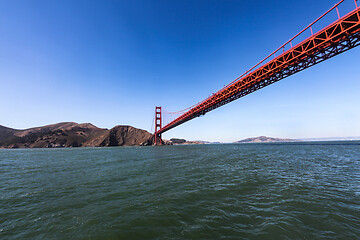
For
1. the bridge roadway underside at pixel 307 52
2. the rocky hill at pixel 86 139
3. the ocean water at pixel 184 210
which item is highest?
the bridge roadway underside at pixel 307 52

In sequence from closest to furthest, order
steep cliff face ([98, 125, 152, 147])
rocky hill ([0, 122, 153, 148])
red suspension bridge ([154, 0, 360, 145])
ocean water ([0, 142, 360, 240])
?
ocean water ([0, 142, 360, 240]) < red suspension bridge ([154, 0, 360, 145]) < steep cliff face ([98, 125, 152, 147]) < rocky hill ([0, 122, 153, 148])

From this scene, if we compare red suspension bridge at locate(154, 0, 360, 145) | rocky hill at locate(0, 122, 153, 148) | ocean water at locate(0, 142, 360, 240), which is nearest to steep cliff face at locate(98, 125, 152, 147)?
rocky hill at locate(0, 122, 153, 148)

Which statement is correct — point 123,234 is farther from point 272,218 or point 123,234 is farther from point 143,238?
point 272,218

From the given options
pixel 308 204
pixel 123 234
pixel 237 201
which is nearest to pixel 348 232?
pixel 308 204

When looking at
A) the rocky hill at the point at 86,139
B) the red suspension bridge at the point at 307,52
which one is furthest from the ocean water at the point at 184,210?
the rocky hill at the point at 86,139

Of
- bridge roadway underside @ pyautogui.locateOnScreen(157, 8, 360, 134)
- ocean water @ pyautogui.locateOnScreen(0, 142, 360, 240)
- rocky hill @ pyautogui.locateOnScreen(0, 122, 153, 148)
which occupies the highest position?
bridge roadway underside @ pyautogui.locateOnScreen(157, 8, 360, 134)

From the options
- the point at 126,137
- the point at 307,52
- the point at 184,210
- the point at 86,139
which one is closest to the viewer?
the point at 184,210

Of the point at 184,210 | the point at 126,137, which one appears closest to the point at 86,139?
the point at 126,137

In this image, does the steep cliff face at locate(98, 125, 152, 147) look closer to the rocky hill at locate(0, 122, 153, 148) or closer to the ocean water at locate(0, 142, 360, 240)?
the rocky hill at locate(0, 122, 153, 148)

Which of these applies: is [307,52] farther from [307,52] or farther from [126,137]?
[126,137]

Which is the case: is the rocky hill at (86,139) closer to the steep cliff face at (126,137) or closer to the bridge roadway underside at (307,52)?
the steep cliff face at (126,137)

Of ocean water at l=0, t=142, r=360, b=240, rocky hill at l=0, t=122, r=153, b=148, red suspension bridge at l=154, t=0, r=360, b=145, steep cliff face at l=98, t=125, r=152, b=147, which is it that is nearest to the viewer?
ocean water at l=0, t=142, r=360, b=240
